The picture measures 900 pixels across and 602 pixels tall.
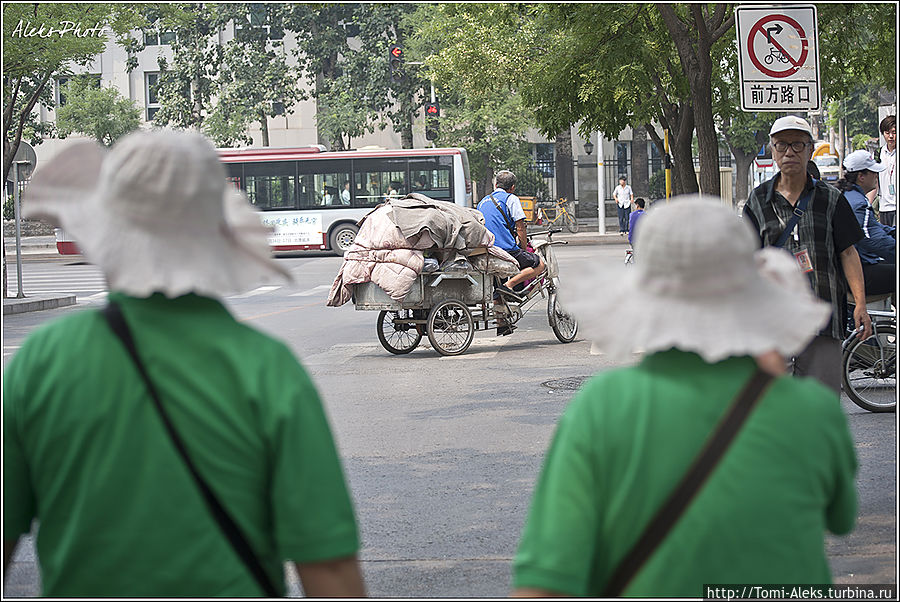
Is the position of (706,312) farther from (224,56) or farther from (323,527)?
(224,56)

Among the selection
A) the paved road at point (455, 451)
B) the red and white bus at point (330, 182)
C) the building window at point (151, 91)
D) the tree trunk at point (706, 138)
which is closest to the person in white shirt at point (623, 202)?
the red and white bus at point (330, 182)

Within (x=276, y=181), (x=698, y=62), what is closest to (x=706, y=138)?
(x=698, y=62)

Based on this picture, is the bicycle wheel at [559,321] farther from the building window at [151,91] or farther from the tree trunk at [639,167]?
the tree trunk at [639,167]

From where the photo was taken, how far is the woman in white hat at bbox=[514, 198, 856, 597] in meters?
2.18

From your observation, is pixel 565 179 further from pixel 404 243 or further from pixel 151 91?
pixel 404 243

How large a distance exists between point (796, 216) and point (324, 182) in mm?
29498

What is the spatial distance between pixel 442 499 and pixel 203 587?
4578 millimetres

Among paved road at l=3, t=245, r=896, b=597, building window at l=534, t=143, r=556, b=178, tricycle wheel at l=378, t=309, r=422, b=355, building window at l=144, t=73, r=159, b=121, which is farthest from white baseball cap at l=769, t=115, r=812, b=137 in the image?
building window at l=534, t=143, r=556, b=178

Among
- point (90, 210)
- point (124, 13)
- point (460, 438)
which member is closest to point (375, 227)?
point (460, 438)

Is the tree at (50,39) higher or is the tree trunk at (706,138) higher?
the tree at (50,39)

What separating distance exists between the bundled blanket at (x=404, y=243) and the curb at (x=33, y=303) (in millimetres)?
7779

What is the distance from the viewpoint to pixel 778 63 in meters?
8.88

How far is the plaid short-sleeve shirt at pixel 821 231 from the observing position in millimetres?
5746

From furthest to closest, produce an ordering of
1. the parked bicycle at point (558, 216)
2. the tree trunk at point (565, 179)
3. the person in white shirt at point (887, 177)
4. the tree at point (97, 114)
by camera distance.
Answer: the tree trunk at point (565, 179), the tree at point (97, 114), the parked bicycle at point (558, 216), the person in white shirt at point (887, 177)
